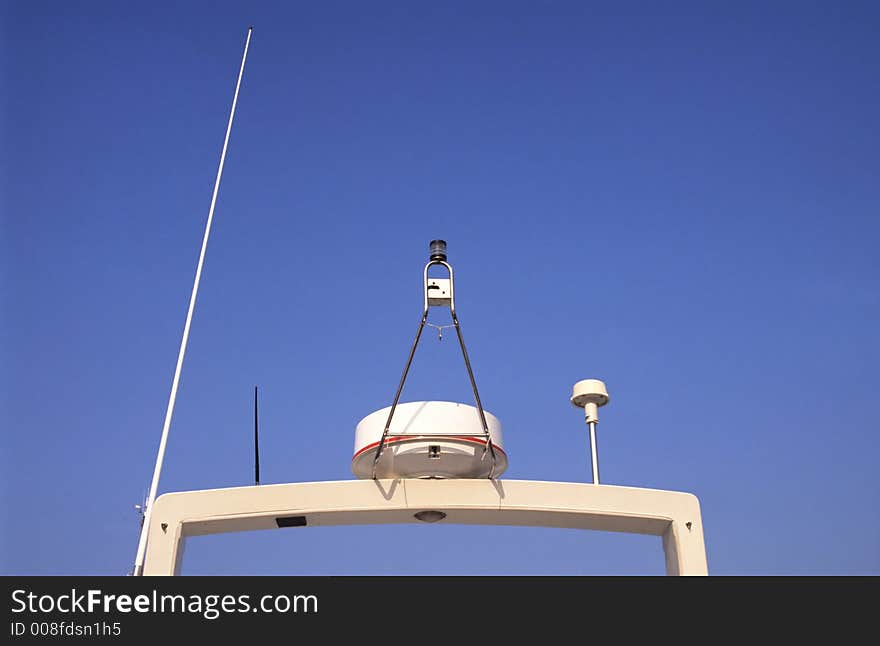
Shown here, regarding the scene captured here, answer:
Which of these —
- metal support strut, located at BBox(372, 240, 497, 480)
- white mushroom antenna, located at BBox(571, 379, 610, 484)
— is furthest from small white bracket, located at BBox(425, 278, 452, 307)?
white mushroom antenna, located at BBox(571, 379, 610, 484)

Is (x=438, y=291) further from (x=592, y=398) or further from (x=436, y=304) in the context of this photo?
(x=592, y=398)

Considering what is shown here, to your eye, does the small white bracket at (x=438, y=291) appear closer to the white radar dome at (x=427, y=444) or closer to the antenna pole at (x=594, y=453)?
the white radar dome at (x=427, y=444)

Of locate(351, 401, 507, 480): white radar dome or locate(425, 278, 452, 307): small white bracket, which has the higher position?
locate(425, 278, 452, 307): small white bracket

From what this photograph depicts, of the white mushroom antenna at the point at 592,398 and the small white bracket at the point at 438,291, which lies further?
the white mushroom antenna at the point at 592,398

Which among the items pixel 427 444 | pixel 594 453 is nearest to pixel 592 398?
pixel 594 453

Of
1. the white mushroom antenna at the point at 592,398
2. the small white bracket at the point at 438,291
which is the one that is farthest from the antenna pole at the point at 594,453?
the small white bracket at the point at 438,291

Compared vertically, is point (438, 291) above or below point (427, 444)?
above

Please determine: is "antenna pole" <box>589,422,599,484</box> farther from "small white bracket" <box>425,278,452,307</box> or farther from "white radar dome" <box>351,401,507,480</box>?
"small white bracket" <box>425,278,452,307</box>

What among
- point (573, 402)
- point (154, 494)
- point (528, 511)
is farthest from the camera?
point (154, 494)
